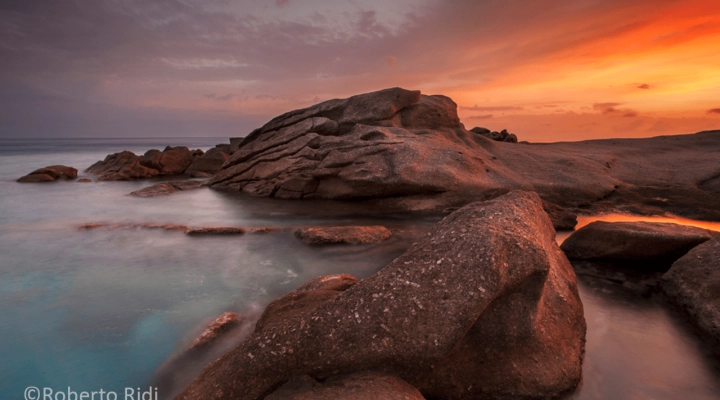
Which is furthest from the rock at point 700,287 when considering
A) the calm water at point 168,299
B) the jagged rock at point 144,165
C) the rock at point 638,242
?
the jagged rock at point 144,165

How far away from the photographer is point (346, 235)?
460 inches

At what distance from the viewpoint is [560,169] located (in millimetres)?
18875

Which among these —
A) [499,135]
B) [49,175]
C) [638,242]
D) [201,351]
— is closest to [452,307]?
[201,351]

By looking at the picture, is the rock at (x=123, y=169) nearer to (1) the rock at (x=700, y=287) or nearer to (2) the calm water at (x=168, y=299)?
(2) the calm water at (x=168, y=299)

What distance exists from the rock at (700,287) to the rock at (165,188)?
71.6 ft

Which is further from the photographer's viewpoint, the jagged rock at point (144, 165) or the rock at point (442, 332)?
the jagged rock at point (144, 165)

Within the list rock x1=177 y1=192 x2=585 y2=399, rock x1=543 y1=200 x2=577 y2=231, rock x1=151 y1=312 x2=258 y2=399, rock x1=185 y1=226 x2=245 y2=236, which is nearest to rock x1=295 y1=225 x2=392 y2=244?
rock x1=185 y1=226 x2=245 y2=236

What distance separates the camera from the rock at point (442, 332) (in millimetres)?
4109

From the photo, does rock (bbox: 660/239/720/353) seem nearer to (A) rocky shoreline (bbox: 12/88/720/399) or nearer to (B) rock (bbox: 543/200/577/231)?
(A) rocky shoreline (bbox: 12/88/720/399)

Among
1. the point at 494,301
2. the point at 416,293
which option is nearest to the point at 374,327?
the point at 416,293

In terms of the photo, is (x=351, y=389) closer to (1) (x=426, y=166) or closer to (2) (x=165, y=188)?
(1) (x=426, y=166)

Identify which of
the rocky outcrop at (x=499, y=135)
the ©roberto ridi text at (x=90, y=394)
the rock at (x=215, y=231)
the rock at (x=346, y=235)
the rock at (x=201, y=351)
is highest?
the rocky outcrop at (x=499, y=135)

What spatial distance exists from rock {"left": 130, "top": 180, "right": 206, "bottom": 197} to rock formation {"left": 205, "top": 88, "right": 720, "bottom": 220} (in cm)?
132

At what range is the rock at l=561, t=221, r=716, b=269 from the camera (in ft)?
29.3
